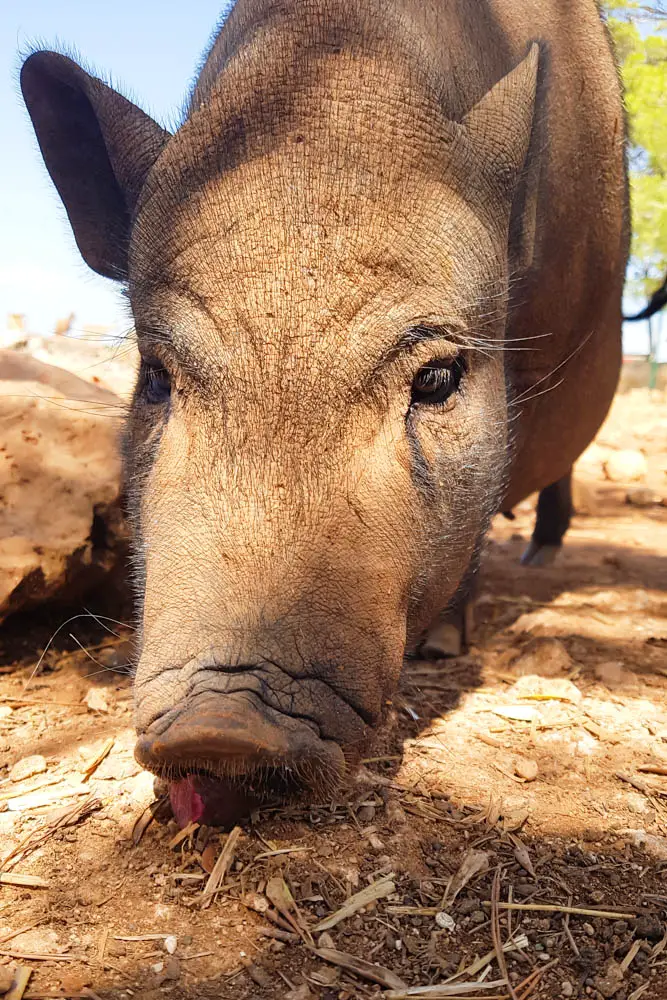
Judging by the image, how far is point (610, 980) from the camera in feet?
6.48

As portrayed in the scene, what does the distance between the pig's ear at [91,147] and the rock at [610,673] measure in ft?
8.69

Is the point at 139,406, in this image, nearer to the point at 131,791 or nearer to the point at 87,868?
the point at 131,791

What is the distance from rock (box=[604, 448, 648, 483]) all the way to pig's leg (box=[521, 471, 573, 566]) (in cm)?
543

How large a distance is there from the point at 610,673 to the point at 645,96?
574 cm

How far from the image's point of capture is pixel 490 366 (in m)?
3.01

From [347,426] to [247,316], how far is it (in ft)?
1.33

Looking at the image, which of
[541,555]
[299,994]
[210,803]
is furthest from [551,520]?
[299,994]

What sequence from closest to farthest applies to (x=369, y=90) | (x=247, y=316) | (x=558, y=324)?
(x=247, y=316), (x=369, y=90), (x=558, y=324)

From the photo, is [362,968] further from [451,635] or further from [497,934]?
[451,635]

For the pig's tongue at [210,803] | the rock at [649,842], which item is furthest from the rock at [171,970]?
the rock at [649,842]

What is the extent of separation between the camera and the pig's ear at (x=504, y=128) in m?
2.86

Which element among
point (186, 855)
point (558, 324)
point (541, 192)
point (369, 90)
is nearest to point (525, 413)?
point (558, 324)

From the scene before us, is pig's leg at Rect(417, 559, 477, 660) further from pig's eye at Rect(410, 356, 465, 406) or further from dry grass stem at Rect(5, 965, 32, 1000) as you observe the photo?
dry grass stem at Rect(5, 965, 32, 1000)

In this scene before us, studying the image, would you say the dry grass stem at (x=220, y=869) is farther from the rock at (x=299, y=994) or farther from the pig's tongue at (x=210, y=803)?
the rock at (x=299, y=994)
